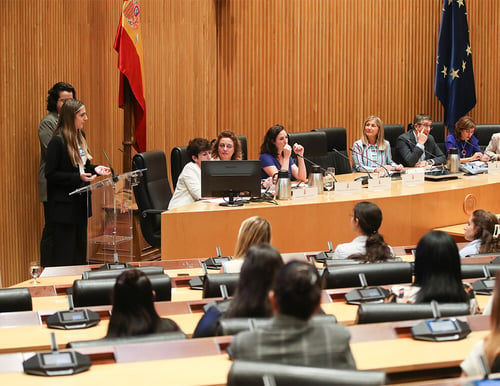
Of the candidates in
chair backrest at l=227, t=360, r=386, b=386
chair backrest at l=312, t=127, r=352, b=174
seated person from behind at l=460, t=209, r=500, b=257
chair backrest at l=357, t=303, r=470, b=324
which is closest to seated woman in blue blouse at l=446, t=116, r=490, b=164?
chair backrest at l=312, t=127, r=352, b=174

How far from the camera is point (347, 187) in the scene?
20.3 feet

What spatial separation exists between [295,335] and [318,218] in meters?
3.58

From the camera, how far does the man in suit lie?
7723 mm

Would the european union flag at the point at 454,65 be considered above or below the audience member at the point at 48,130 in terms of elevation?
above

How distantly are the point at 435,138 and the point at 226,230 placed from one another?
4036 millimetres

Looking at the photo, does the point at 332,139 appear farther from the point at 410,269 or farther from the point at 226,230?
the point at 410,269

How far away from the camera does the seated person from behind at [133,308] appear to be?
9.12ft

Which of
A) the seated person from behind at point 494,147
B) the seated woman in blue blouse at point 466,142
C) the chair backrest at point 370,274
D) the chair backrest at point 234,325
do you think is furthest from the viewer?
the seated person from behind at point 494,147

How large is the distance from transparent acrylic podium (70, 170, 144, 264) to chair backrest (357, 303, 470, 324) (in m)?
2.39

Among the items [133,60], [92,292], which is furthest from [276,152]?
[92,292]

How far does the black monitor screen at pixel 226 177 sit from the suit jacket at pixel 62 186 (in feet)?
3.04

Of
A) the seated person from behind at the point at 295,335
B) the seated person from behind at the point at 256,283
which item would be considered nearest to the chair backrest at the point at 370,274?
the seated person from behind at the point at 256,283

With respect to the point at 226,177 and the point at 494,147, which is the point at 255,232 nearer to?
the point at 226,177

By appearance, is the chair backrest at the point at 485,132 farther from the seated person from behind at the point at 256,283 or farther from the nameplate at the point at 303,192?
the seated person from behind at the point at 256,283
